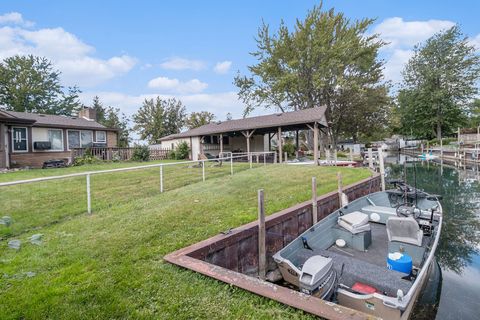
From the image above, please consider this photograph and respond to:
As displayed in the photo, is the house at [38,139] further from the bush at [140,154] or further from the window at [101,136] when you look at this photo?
the bush at [140,154]

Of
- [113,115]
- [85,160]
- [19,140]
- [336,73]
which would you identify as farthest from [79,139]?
[113,115]

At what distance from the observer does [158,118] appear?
132ft

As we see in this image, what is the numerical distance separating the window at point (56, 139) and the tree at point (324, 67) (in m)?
20.6

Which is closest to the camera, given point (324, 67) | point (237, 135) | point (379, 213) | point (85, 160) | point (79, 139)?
point (379, 213)

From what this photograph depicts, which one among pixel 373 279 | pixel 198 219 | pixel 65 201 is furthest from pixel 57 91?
pixel 373 279

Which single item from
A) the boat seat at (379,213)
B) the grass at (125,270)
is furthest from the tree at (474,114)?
the grass at (125,270)

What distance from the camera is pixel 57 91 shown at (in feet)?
122

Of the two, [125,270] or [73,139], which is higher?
[73,139]

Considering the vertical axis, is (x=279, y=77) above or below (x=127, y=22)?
above

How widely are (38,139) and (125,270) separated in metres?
17.2

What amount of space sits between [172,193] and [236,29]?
14.5m

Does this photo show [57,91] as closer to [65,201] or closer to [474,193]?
[65,201]

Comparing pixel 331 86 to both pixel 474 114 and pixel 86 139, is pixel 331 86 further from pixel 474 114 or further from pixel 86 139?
pixel 474 114

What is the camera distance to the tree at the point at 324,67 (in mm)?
26641
